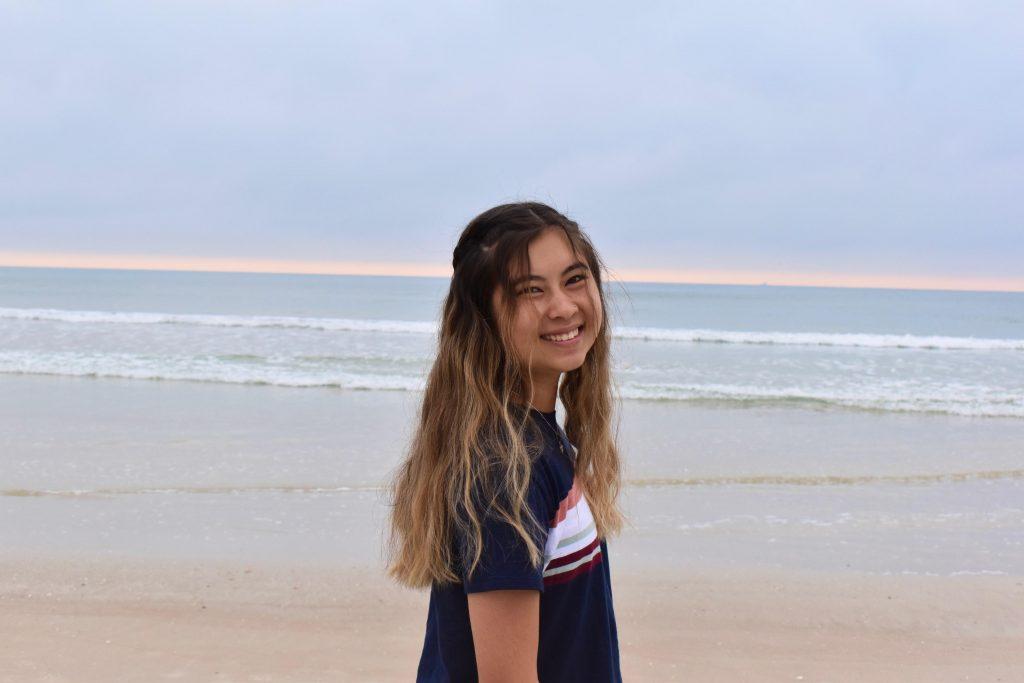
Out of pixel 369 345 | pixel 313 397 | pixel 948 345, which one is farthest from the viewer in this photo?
pixel 948 345

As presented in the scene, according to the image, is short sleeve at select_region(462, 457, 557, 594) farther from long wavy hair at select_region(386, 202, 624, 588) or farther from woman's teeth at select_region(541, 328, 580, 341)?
woman's teeth at select_region(541, 328, 580, 341)

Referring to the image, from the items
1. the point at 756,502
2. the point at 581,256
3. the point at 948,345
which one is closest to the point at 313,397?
the point at 756,502

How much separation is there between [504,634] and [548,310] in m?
0.60

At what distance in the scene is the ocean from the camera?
6.59 metres

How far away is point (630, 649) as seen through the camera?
4.74 metres

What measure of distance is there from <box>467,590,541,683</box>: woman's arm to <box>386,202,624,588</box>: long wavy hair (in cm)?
7

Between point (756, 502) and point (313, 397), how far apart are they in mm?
8749

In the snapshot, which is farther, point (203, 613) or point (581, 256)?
point (203, 613)

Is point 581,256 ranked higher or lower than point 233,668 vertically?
higher

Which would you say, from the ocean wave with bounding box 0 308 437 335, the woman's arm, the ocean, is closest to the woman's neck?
the woman's arm

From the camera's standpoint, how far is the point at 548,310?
1.56 meters

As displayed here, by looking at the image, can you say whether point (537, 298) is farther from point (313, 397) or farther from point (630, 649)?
point (313, 397)

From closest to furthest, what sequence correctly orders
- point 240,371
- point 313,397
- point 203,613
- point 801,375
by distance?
point 203,613, point 313,397, point 240,371, point 801,375

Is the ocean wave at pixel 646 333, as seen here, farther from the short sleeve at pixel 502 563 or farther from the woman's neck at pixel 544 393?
the short sleeve at pixel 502 563
